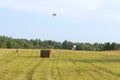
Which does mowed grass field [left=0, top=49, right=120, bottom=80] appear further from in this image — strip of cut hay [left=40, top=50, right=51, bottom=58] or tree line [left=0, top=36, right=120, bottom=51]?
tree line [left=0, top=36, right=120, bottom=51]

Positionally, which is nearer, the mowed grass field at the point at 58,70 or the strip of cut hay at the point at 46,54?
the mowed grass field at the point at 58,70

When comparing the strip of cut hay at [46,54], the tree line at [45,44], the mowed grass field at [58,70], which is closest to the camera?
the mowed grass field at [58,70]

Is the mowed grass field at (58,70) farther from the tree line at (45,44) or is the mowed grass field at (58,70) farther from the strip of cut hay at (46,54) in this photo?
the tree line at (45,44)

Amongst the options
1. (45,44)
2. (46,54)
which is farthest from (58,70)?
(45,44)

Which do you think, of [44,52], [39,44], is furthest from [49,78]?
[39,44]

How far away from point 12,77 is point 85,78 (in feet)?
11.5

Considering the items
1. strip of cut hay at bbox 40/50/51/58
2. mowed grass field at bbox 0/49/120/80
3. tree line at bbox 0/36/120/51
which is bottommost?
mowed grass field at bbox 0/49/120/80

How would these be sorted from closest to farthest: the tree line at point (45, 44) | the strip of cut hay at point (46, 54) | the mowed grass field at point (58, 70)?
1. the mowed grass field at point (58, 70)
2. the strip of cut hay at point (46, 54)
3. the tree line at point (45, 44)

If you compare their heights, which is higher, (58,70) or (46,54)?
(46,54)

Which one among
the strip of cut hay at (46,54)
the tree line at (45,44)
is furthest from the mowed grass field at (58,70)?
the tree line at (45,44)

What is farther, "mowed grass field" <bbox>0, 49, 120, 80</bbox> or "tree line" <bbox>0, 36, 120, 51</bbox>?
"tree line" <bbox>0, 36, 120, 51</bbox>

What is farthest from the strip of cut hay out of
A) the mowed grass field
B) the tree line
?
the tree line

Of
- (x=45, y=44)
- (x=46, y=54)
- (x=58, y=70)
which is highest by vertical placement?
(x=45, y=44)

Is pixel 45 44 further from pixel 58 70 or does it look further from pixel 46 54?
pixel 58 70
